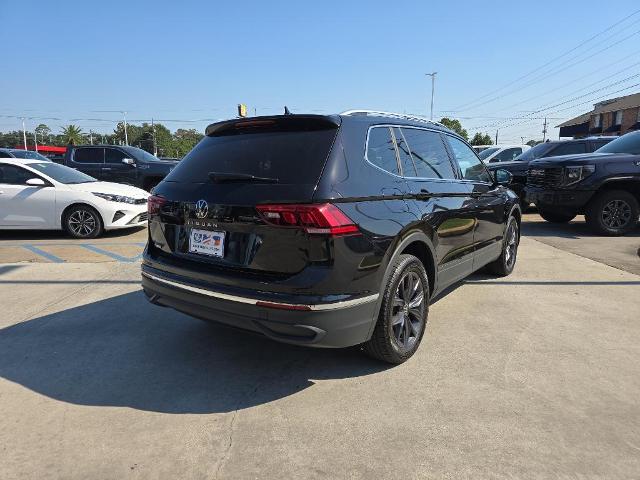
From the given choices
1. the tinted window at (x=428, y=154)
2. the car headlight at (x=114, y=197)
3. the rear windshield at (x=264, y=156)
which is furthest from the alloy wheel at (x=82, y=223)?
the tinted window at (x=428, y=154)

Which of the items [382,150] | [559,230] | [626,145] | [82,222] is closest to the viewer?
[382,150]

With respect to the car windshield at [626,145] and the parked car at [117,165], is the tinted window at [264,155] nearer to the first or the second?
the car windshield at [626,145]

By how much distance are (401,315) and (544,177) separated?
6730 millimetres

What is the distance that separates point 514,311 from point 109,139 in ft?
423

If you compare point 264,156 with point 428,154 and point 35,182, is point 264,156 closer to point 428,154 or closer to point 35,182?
point 428,154

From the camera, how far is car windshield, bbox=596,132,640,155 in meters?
8.27

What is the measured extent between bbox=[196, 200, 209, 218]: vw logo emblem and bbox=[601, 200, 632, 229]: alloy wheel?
7.88m

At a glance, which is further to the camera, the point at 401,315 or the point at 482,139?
the point at 482,139

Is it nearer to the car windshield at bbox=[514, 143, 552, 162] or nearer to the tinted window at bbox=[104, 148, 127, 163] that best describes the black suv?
the car windshield at bbox=[514, 143, 552, 162]

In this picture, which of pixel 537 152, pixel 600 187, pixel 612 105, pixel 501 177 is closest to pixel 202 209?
pixel 501 177

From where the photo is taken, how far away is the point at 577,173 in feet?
26.2

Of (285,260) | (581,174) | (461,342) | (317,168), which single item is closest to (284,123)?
(317,168)

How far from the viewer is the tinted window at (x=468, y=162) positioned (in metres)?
4.41

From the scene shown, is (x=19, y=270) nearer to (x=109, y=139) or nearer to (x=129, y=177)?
(x=129, y=177)
